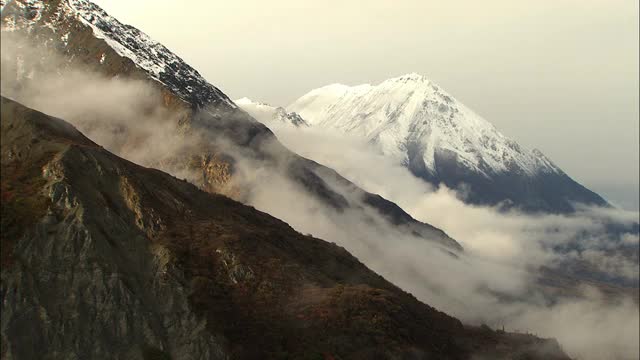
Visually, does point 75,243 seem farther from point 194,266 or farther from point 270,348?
point 270,348

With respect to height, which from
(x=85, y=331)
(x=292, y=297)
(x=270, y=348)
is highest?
(x=292, y=297)

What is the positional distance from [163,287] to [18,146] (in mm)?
39132

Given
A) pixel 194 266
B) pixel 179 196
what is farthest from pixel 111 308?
pixel 179 196

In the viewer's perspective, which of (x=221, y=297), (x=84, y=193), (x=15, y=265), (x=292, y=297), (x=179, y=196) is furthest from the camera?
(x=179, y=196)

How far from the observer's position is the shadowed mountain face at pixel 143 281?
127 m

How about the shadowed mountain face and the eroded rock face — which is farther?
the shadowed mountain face

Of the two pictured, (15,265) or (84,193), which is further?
(84,193)

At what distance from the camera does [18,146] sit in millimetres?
146625

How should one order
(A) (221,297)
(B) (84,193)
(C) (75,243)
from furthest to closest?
(A) (221,297)
(B) (84,193)
(C) (75,243)

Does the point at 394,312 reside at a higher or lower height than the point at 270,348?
higher

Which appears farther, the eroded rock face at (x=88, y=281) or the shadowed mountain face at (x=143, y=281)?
Result: the shadowed mountain face at (x=143, y=281)

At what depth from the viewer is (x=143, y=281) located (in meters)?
143

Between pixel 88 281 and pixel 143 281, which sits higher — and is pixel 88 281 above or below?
below

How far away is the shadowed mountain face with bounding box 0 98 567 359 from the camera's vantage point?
127 m
